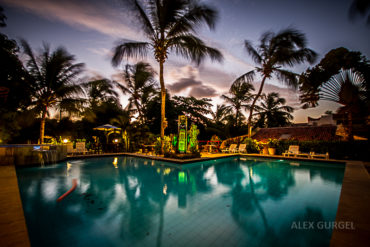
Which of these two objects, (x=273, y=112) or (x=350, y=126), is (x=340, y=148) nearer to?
(x=350, y=126)

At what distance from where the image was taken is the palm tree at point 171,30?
27.6ft

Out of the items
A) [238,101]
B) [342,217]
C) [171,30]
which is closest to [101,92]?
[171,30]

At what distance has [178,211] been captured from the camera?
349cm

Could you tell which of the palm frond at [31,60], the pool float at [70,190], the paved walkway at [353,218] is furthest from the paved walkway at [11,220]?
the palm frond at [31,60]

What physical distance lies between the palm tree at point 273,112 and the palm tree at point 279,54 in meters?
11.7

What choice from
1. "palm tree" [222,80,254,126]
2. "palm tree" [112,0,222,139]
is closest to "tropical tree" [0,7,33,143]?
"palm tree" [112,0,222,139]

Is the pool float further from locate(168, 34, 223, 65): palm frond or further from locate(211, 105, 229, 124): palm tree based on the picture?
locate(211, 105, 229, 124): palm tree

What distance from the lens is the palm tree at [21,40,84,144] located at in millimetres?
10609

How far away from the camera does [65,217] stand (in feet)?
10.5

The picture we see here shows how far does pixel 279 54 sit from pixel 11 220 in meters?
14.6

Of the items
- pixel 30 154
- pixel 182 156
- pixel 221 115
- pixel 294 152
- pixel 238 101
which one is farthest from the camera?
pixel 221 115

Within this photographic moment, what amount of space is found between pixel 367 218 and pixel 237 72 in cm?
1301

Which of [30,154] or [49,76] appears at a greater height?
[49,76]

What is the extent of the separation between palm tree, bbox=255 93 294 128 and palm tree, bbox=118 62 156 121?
1512 centimetres
